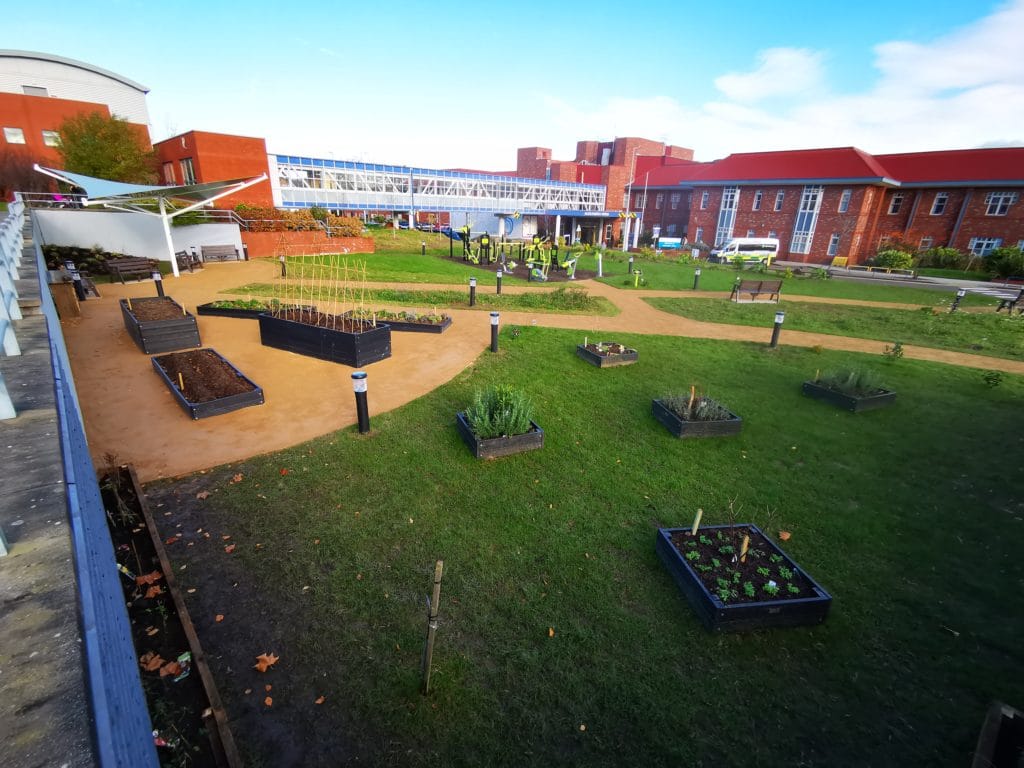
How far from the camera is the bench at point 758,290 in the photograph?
18172mm

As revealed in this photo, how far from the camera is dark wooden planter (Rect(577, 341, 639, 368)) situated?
1032 centimetres

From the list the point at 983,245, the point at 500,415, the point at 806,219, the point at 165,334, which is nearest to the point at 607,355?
the point at 500,415

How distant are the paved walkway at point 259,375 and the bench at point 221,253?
22.1ft

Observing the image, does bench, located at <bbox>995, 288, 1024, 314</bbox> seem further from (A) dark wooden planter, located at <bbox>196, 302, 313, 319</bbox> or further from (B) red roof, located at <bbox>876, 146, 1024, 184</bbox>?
(A) dark wooden planter, located at <bbox>196, 302, 313, 319</bbox>

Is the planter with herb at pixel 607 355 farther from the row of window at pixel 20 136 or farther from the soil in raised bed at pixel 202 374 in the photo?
the row of window at pixel 20 136

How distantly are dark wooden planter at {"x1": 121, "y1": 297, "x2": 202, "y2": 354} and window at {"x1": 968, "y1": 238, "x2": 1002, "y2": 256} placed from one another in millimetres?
45201

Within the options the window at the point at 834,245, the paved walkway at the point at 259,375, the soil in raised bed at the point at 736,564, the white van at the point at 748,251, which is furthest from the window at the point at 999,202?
the soil in raised bed at the point at 736,564

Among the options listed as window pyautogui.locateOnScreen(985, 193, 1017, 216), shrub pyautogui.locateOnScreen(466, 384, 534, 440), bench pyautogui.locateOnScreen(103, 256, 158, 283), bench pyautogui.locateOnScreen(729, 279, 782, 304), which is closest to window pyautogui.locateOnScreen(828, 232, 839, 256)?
window pyautogui.locateOnScreen(985, 193, 1017, 216)

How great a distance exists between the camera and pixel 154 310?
11094mm

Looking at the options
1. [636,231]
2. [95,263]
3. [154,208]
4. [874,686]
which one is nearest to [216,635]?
[874,686]

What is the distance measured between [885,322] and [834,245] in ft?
79.8

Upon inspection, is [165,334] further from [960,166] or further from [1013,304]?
[960,166]

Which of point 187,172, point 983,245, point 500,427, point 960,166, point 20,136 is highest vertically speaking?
point 960,166

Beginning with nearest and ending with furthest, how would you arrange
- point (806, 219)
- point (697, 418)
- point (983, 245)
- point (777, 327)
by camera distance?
point (697, 418) → point (777, 327) → point (983, 245) → point (806, 219)
